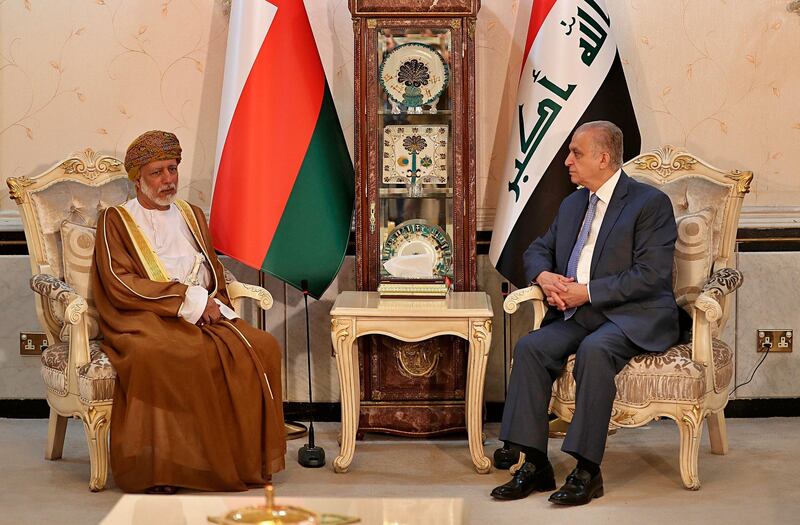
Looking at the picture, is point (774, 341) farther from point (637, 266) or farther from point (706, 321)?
point (637, 266)

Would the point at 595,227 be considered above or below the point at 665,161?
below

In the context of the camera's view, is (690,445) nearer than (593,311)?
Yes

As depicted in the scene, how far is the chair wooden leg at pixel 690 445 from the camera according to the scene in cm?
382

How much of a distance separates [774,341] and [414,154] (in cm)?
190

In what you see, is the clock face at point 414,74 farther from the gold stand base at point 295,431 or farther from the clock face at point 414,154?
the gold stand base at point 295,431

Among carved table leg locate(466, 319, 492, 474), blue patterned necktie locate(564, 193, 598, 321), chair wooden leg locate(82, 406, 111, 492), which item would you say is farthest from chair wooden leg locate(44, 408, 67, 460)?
blue patterned necktie locate(564, 193, 598, 321)

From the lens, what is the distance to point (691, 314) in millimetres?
4180

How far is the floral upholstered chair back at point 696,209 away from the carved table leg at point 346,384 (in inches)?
52.4

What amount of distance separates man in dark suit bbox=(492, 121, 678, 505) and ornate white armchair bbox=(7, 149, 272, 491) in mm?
1113

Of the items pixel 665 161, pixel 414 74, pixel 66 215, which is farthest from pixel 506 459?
pixel 66 215

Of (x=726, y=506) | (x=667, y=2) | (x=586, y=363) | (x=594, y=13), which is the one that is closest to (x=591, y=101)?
(x=594, y=13)

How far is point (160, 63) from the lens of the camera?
4949 mm

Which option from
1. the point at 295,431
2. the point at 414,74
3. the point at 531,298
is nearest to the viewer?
the point at 531,298

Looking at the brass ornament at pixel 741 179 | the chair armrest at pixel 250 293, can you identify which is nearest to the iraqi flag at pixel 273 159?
the chair armrest at pixel 250 293
